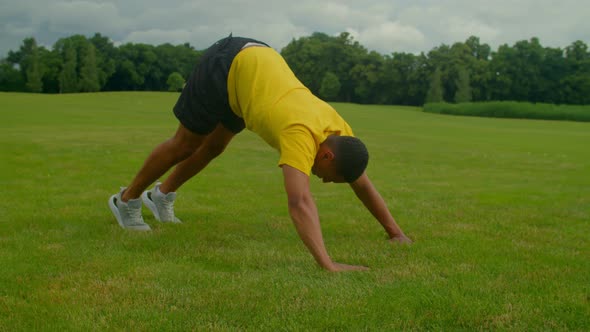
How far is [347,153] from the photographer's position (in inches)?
156

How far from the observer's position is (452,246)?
4.89m

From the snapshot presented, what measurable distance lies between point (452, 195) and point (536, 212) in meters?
1.57

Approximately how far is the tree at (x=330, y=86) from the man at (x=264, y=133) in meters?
84.1

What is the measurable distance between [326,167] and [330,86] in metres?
85.6

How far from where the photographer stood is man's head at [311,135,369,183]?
3955 mm

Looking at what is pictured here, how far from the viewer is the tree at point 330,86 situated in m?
88.8

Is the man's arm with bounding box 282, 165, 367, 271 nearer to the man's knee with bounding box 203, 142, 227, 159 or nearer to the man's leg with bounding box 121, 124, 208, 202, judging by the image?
the man's leg with bounding box 121, 124, 208, 202

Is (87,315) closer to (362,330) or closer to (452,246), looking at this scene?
(362,330)

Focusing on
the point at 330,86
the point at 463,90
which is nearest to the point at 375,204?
the point at 463,90

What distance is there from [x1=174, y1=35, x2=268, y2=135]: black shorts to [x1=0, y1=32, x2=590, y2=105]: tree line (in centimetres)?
7571

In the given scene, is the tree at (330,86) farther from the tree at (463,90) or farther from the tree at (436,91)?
the tree at (463,90)

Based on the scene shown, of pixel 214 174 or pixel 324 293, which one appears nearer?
pixel 324 293

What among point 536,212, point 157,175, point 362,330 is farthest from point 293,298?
point 536,212

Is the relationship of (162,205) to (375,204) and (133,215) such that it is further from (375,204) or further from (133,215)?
(375,204)
